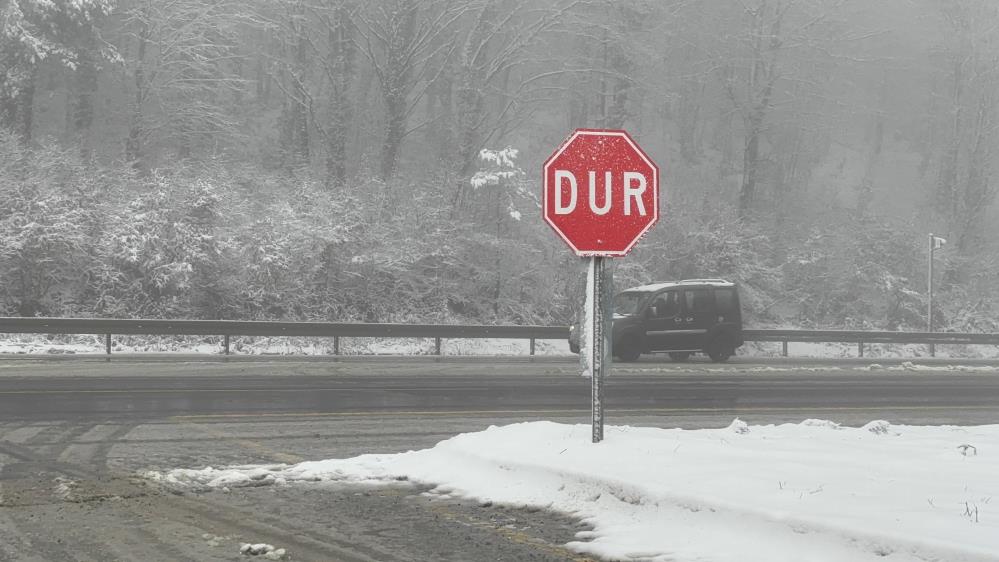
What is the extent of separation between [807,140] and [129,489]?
5811 centimetres

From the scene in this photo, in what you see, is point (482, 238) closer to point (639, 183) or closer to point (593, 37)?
point (593, 37)

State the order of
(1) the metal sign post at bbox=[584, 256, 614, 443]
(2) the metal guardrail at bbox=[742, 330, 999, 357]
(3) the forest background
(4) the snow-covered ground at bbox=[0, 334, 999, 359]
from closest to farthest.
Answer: (1) the metal sign post at bbox=[584, 256, 614, 443] < (4) the snow-covered ground at bbox=[0, 334, 999, 359] < (3) the forest background < (2) the metal guardrail at bbox=[742, 330, 999, 357]

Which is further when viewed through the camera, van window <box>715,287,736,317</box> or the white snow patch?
van window <box>715,287,736,317</box>

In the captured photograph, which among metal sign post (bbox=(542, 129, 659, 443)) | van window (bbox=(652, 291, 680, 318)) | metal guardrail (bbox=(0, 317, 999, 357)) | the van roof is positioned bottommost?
metal guardrail (bbox=(0, 317, 999, 357))

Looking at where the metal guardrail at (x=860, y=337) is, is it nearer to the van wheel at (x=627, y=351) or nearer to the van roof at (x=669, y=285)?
the van roof at (x=669, y=285)

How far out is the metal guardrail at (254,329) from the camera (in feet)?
72.2

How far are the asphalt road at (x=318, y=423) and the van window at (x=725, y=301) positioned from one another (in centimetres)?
169

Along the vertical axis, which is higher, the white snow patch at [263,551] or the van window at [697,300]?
the van window at [697,300]

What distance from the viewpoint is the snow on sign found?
7898 millimetres

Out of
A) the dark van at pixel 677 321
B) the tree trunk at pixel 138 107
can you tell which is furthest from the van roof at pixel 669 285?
the tree trunk at pixel 138 107

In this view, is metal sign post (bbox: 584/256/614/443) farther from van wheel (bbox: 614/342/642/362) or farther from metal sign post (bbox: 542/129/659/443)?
van wheel (bbox: 614/342/642/362)

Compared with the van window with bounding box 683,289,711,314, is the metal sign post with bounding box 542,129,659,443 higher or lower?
higher

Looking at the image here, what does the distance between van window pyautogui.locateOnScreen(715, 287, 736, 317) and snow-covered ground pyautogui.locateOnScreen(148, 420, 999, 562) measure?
46.7ft

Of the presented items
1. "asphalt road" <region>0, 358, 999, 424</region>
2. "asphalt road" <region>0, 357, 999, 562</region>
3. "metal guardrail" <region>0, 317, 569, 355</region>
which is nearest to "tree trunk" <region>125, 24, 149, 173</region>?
"metal guardrail" <region>0, 317, 569, 355</region>
